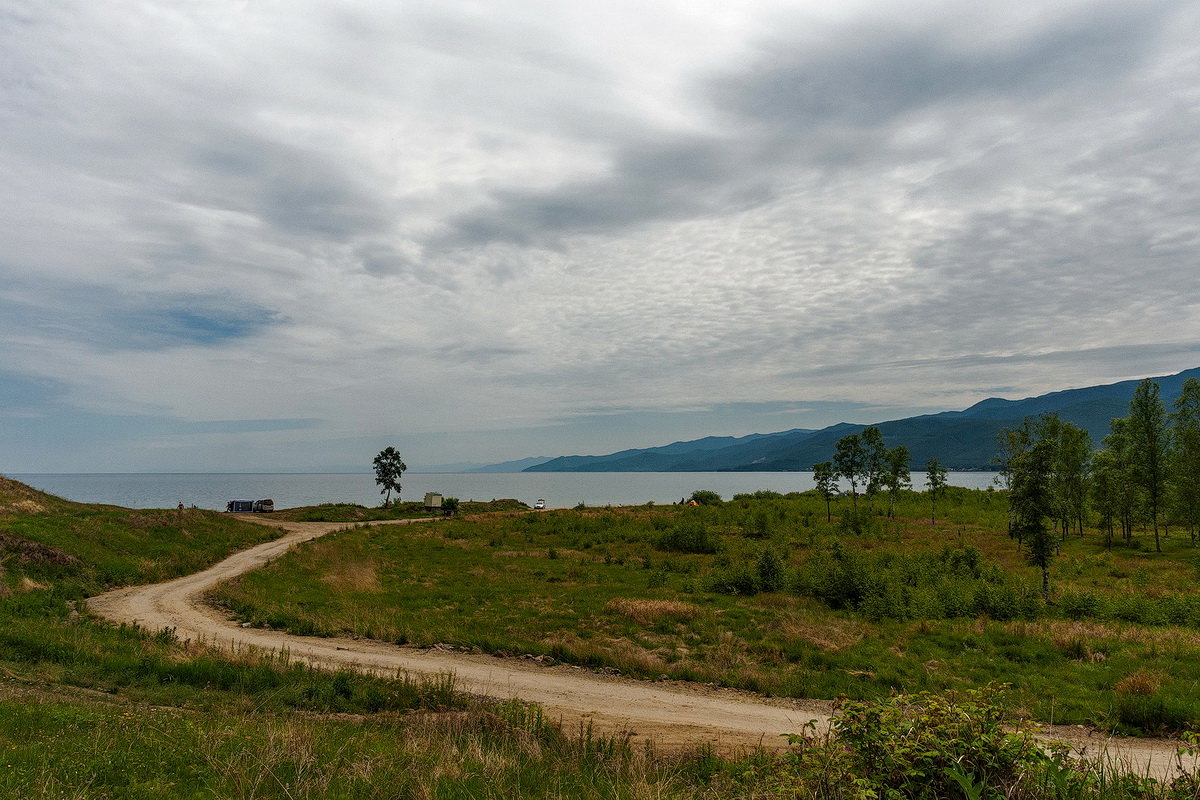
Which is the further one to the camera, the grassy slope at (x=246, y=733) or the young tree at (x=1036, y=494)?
the young tree at (x=1036, y=494)

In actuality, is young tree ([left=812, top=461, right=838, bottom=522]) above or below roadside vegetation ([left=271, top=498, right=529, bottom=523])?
above

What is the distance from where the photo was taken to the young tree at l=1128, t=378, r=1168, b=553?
4862 cm

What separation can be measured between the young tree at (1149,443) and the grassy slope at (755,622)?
29.3ft

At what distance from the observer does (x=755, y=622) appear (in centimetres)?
2214

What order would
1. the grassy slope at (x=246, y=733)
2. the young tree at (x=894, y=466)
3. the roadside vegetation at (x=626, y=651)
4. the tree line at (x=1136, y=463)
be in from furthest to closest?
the young tree at (x=894, y=466)
the tree line at (x=1136, y=463)
the grassy slope at (x=246, y=733)
the roadside vegetation at (x=626, y=651)

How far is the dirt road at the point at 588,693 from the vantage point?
12.3m

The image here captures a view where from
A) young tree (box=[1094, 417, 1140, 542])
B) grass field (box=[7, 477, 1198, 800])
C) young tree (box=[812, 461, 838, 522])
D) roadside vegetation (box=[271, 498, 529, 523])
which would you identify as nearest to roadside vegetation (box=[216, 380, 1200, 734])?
young tree (box=[1094, 417, 1140, 542])

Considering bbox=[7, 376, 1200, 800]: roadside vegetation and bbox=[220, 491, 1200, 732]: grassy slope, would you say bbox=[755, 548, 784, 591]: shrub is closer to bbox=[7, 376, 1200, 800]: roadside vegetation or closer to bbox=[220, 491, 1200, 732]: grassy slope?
bbox=[7, 376, 1200, 800]: roadside vegetation

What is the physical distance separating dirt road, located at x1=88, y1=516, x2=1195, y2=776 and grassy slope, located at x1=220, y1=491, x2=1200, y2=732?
0.77 m

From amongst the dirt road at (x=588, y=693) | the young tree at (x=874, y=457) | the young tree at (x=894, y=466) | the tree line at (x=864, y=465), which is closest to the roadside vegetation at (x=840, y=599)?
the dirt road at (x=588, y=693)

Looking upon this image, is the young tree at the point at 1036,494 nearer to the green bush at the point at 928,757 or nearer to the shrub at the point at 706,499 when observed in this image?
the green bush at the point at 928,757

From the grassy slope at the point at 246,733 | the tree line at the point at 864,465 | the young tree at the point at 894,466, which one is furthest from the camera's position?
the young tree at the point at 894,466

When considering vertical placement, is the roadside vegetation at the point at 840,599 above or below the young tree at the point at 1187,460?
below

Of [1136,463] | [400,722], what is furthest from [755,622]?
[1136,463]
